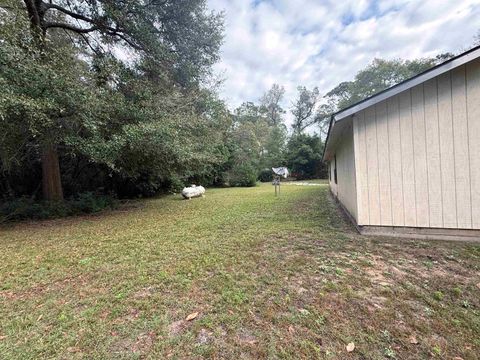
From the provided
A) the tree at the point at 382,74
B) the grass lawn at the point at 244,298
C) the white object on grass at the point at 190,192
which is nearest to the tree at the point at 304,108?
the tree at the point at 382,74

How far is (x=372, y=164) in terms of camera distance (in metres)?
4.09

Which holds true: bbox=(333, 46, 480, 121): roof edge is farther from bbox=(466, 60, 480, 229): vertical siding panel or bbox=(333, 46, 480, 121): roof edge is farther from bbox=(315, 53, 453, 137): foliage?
bbox=(315, 53, 453, 137): foliage

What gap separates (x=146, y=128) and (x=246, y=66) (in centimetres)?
2075

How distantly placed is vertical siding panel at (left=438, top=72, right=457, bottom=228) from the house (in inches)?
0.5

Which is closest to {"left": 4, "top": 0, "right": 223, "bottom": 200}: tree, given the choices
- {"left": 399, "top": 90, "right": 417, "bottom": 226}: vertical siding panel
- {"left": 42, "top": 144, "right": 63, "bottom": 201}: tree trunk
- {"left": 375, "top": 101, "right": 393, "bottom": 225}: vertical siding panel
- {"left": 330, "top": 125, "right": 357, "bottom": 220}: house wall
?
{"left": 42, "top": 144, "right": 63, "bottom": 201}: tree trunk

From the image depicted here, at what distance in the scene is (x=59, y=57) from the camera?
551 cm

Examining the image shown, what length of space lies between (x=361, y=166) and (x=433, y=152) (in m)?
1.05

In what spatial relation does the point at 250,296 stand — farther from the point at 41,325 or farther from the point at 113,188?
the point at 113,188

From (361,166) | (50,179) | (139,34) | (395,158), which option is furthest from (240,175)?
(395,158)

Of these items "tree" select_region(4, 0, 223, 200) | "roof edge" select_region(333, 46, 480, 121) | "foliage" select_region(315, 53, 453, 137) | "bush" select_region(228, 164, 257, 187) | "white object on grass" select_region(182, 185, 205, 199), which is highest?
"foliage" select_region(315, 53, 453, 137)

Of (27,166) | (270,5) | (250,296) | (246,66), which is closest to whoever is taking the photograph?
(250,296)

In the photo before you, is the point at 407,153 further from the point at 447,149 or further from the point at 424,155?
the point at 447,149

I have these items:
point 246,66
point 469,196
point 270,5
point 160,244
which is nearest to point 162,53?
point 270,5

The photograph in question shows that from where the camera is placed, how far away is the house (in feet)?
11.4
